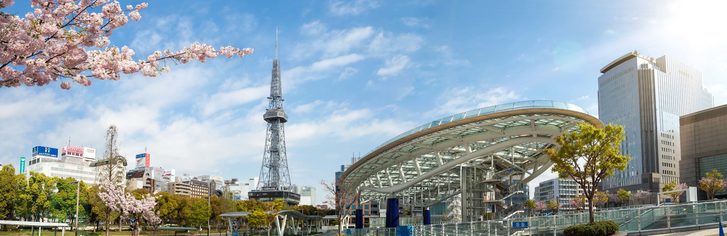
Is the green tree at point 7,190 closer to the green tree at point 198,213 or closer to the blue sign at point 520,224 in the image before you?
the green tree at point 198,213

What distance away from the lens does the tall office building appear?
566 ft

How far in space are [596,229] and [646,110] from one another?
166m

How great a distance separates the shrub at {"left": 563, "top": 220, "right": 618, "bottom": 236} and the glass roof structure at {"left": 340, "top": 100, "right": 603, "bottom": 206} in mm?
16123

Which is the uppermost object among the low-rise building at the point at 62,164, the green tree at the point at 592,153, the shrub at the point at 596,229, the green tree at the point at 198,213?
the low-rise building at the point at 62,164

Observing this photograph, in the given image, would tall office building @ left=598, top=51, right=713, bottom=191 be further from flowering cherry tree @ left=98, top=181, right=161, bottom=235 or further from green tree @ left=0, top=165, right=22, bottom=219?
green tree @ left=0, top=165, right=22, bottom=219

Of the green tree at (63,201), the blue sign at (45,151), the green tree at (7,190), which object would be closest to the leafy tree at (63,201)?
the green tree at (63,201)

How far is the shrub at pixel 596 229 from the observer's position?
91.7 feet

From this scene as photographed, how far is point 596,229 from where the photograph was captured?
27938 millimetres

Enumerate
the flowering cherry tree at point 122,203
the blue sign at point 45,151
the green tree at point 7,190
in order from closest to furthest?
the flowering cherry tree at point 122,203 → the green tree at point 7,190 → the blue sign at point 45,151

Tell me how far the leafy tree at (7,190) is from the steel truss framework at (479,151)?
39186 millimetres

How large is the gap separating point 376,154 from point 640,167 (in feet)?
455

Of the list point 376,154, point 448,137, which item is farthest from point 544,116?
point 376,154

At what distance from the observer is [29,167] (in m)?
170

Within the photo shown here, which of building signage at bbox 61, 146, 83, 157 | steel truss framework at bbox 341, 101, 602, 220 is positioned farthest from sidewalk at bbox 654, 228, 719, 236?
building signage at bbox 61, 146, 83, 157
